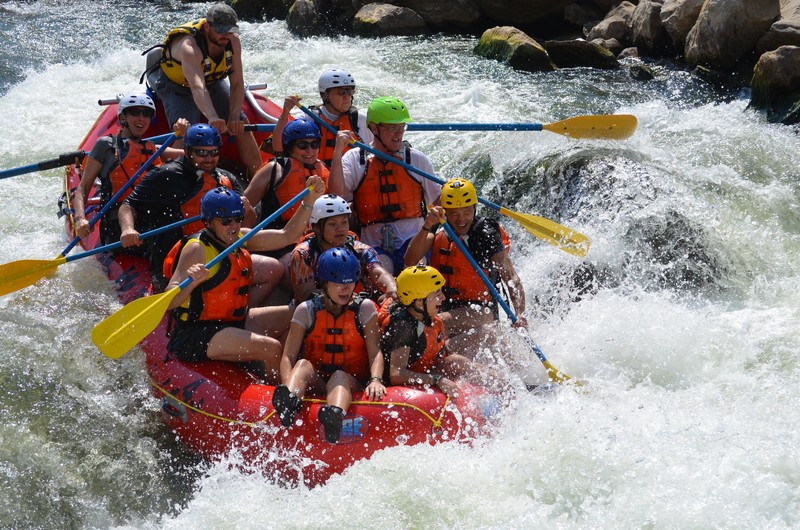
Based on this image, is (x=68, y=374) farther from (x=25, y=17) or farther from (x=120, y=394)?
(x=25, y=17)

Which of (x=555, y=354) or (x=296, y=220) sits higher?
(x=296, y=220)

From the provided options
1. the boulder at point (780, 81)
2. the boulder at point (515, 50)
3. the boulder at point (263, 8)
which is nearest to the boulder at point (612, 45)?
the boulder at point (515, 50)

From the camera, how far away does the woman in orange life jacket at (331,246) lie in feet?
15.2

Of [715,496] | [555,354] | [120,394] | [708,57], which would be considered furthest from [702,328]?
[708,57]

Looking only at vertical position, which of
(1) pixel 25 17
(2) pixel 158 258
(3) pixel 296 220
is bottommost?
(1) pixel 25 17

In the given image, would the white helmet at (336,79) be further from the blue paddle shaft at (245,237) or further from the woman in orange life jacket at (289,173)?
the blue paddle shaft at (245,237)

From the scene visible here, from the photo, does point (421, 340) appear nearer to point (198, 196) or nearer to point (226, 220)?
point (226, 220)

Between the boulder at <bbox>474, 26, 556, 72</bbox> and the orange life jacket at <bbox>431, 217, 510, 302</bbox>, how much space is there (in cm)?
602

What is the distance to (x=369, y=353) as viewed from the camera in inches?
172

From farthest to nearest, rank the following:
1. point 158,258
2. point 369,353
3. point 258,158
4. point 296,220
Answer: point 258,158
point 158,258
point 296,220
point 369,353

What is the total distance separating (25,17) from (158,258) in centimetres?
1080

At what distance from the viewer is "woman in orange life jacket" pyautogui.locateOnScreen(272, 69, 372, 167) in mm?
5543

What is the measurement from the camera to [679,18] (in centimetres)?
1016

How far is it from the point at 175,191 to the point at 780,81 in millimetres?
5724
